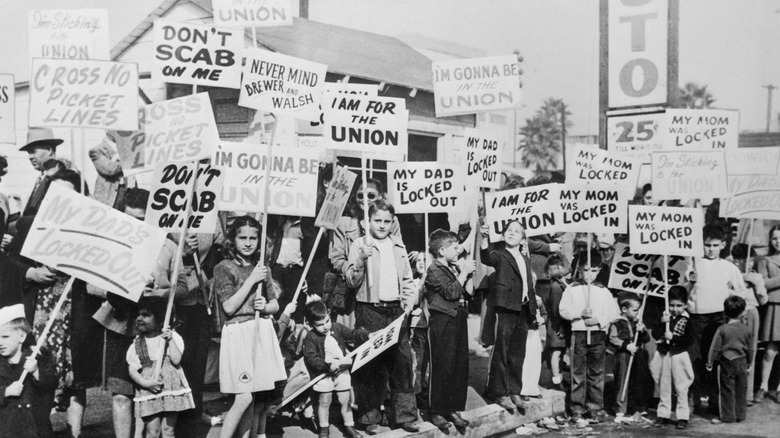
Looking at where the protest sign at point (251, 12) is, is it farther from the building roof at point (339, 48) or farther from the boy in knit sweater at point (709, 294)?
the boy in knit sweater at point (709, 294)

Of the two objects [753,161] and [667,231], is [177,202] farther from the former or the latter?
[753,161]

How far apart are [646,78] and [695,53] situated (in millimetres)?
768

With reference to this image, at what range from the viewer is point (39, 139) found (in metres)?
6.23

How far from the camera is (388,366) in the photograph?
6.62 meters

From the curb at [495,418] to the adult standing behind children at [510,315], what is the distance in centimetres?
12

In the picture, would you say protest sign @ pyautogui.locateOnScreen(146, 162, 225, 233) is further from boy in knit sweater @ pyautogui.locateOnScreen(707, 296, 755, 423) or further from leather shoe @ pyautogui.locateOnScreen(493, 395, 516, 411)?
boy in knit sweater @ pyautogui.locateOnScreen(707, 296, 755, 423)

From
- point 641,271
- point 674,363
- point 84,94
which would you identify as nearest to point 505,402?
point 674,363

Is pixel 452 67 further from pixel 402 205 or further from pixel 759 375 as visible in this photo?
pixel 759 375

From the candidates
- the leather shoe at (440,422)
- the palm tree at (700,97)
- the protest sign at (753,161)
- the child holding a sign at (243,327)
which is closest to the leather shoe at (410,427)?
the leather shoe at (440,422)

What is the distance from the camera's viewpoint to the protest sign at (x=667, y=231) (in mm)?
7641

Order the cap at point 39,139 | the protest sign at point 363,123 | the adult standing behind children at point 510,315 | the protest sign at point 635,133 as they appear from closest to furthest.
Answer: the cap at point 39,139 → the protest sign at point 363,123 → the adult standing behind children at point 510,315 → the protest sign at point 635,133

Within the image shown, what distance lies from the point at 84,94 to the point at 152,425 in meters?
2.47

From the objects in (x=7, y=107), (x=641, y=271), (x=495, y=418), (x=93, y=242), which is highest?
(x=7, y=107)

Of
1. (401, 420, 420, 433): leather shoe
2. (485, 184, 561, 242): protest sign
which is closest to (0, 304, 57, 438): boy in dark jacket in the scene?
(401, 420, 420, 433): leather shoe
